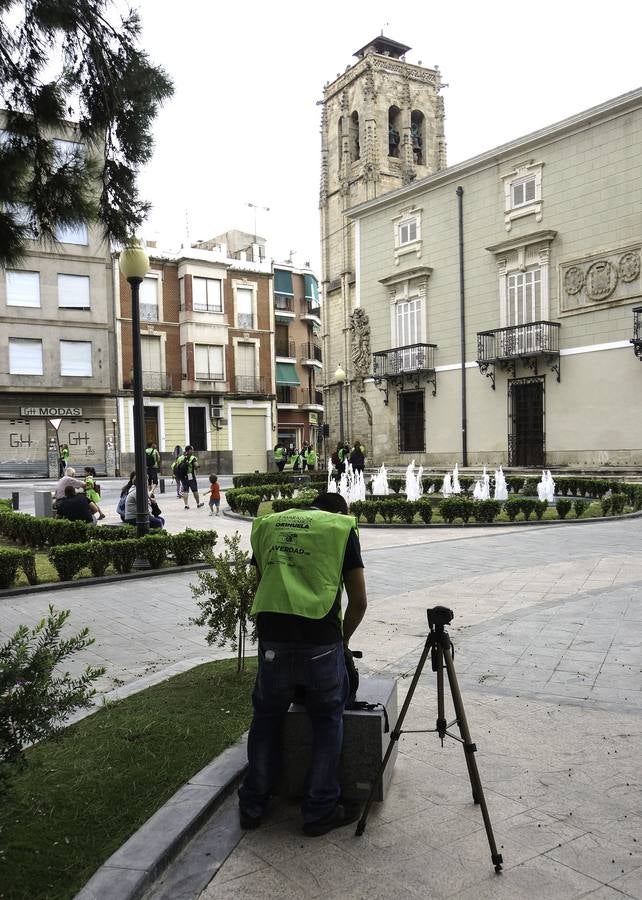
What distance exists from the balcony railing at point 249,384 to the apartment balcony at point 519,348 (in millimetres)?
16612

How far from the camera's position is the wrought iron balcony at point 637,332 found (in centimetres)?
2342

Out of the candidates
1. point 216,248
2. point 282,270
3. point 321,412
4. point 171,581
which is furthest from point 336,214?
point 171,581

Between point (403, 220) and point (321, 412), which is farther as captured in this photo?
point (321, 412)

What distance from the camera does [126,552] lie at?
1005 centimetres

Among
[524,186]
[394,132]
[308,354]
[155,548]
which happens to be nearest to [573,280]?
[524,186]

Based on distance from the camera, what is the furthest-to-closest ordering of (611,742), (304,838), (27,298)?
(27,298)
(611,742)
(304,838)

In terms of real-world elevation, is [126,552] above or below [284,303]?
below

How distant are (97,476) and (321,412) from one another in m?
22.0

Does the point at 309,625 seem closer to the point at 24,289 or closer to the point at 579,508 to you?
the point at 579,508

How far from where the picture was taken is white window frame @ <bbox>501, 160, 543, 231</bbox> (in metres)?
26.9

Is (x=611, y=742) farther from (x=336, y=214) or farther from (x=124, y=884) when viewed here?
(x=336, y=214)

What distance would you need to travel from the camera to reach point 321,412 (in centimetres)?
5409

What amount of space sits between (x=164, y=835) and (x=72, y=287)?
1411 inches

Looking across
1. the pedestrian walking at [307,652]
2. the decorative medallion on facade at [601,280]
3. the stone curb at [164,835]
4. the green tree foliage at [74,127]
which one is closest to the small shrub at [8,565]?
the green tree foliage at [74,127]
